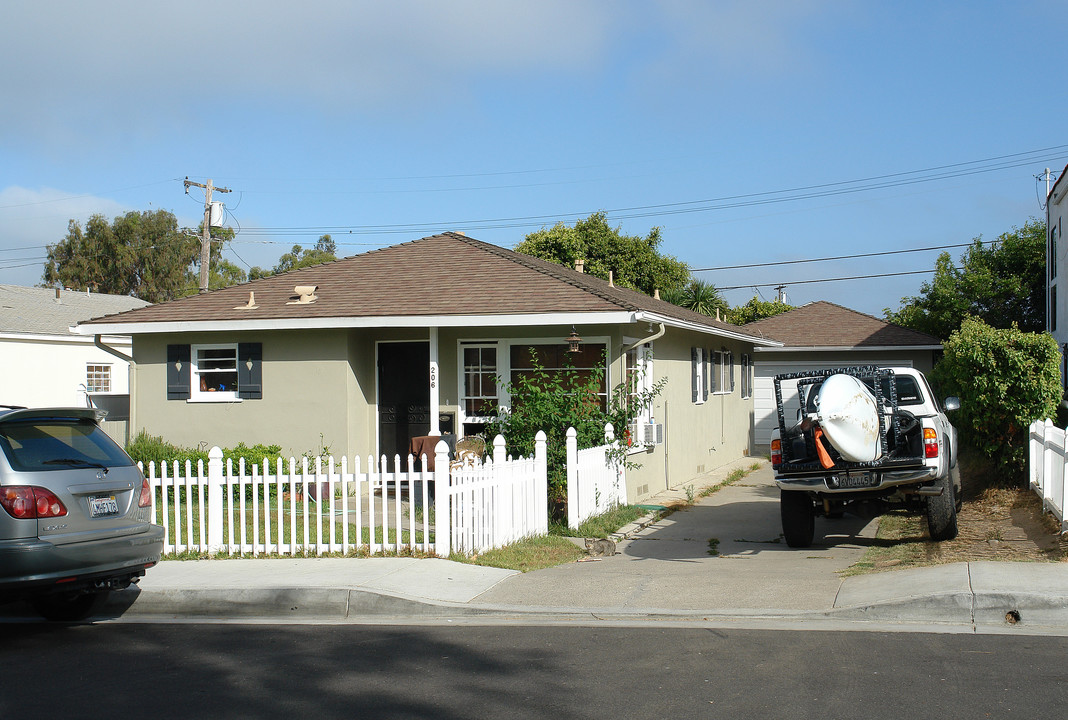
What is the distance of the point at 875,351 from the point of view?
81.9 ft

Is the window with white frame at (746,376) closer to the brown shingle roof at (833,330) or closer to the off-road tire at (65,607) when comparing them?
the brown shingle roof at (833,330)

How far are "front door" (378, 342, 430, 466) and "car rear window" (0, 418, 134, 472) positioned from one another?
310 inches

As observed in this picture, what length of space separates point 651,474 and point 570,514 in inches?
168

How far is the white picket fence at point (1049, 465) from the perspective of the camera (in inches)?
385

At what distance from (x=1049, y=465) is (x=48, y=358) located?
82.7ft

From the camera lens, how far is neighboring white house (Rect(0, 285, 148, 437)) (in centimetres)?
2580

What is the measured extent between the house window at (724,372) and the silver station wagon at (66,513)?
15362 millimetres

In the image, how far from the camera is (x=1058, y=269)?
68.2 ft

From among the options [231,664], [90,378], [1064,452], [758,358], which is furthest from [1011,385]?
[90,378]

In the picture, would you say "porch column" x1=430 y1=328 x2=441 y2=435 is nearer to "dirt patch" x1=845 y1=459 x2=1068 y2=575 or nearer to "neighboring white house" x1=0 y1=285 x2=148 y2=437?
"dirt patch" x1=845 y1=459 x2=1068 y2=575

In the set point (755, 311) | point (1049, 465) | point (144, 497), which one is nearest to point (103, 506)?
point (144, 497)

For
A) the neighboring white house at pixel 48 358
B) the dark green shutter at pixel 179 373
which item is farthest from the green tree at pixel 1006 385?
the neighboring white house at pixel 48 358

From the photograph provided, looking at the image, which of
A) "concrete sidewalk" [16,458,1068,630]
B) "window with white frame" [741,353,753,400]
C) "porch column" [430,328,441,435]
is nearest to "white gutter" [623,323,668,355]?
"porch column" [430,328,441,435]

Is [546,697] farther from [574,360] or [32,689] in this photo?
[574,360]
